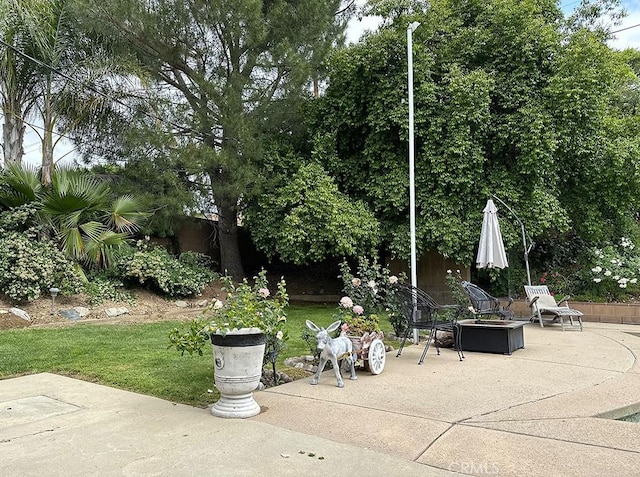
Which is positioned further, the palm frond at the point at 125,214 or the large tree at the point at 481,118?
the palm frond at the point at 125,214

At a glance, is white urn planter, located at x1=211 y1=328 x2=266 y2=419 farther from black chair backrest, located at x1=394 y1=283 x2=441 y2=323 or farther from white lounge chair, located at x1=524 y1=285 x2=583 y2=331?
white lounge chair, located at x1=524 y1=285 x2=583 y2=331

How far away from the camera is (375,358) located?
514cm

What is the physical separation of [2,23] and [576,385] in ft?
39.8

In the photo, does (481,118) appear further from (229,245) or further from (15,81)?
(15,81)

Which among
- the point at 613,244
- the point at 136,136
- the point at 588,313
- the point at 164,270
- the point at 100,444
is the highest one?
the point at 136,136

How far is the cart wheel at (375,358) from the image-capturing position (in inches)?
200

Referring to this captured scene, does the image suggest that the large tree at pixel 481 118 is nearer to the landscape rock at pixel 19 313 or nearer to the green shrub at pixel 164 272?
the green shrub at pixel 164 272

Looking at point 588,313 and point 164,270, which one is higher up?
point 164,270

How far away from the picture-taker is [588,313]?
9.96 m

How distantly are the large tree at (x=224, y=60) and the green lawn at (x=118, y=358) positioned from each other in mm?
4619

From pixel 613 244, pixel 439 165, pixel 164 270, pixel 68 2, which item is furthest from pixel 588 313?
pixel 68 2

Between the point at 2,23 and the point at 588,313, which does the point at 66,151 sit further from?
the point at 588,313

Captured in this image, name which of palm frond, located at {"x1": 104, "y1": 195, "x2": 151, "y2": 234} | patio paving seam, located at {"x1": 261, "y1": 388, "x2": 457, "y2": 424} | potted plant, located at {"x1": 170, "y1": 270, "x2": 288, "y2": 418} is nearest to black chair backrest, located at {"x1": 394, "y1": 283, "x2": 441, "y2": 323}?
patio paving seam, located at {"x1": 261, "y1": 388, "x2": 457, "y2": 424}

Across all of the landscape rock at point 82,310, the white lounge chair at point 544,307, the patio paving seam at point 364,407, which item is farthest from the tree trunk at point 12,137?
the white lounge chair at point 544,307
